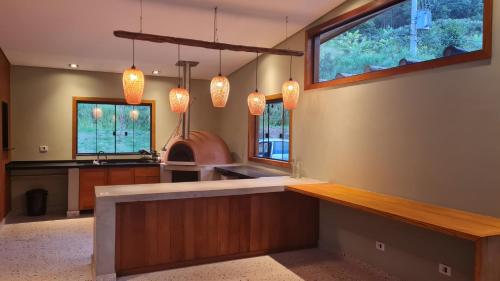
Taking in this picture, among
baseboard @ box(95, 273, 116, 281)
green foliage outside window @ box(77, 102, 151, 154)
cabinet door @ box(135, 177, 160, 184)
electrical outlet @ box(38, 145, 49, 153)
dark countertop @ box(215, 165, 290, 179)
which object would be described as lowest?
baseboard @ box(95, 273, 116, 281)

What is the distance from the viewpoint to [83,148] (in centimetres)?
632

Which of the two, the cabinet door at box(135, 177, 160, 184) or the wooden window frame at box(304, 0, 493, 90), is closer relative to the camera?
the wooden window frame at box(304, 0, 493, 90)

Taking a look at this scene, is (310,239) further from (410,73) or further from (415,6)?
(415,6)

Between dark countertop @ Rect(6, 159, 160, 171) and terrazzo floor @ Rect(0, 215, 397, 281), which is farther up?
dark countertop @ Rect(6, 159, 160, 171)

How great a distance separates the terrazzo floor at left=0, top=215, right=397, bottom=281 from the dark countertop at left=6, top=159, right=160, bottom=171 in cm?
138

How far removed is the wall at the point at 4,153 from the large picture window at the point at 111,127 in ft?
3.44

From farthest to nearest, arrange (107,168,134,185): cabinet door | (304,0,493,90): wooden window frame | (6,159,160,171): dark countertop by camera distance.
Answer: (107,168,134,185): cabinet door → (6,159,160,171): dark countertop → (304,0,493,90): wooden window frame

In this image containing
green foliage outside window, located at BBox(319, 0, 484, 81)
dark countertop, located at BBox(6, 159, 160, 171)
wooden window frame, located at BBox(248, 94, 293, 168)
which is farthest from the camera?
dark countertop, located at BBox(6, 159, 160, 171)

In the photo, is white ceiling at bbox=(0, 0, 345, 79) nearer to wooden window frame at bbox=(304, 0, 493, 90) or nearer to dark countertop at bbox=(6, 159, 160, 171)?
wooden window frame at bbox=(304, 0, 493, 90)

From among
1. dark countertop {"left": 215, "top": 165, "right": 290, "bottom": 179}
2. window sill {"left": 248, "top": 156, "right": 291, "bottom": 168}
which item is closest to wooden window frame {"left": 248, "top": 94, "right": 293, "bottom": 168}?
window sill {"left": 248, "top": 156, "right": 291, "bottom": 168}

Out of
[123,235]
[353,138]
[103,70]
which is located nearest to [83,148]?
[103,70]

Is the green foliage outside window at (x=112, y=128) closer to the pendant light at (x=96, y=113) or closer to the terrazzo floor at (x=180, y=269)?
the pendant light at (x=96, y=113)

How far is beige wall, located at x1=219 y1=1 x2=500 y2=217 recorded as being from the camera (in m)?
2.39

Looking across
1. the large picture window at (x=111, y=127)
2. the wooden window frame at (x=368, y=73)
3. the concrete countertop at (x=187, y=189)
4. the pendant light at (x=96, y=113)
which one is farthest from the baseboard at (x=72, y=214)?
the wooden window frame at (x=368, y=73)
